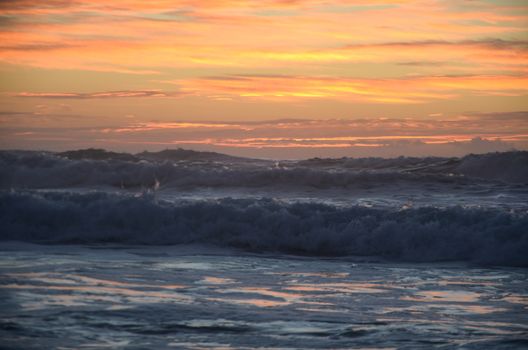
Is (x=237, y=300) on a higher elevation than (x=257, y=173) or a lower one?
Answer: lower

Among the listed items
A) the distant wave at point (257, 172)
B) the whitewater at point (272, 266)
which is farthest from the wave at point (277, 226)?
the distant wave at point (257, 172)

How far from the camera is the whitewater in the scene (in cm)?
706

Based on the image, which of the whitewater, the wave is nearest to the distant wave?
the whitewater

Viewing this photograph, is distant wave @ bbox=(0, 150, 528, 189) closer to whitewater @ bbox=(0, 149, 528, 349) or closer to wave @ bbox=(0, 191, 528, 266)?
whitewater @ bbox=(0, 149, 528, 349)

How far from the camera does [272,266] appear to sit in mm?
11422

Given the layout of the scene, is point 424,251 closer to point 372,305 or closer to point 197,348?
point 372,305

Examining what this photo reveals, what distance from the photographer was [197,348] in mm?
6504

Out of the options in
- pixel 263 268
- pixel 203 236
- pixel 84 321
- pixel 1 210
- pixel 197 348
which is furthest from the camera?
pixel 1 210

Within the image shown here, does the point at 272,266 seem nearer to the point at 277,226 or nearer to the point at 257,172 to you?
the point at 277,226

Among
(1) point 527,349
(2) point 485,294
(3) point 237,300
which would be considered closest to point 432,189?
(2) point 485,294

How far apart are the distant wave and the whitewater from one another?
113mm

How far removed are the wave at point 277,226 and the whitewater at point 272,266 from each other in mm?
34

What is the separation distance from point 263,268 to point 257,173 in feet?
39.6

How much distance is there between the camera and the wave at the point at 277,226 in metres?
13.1
